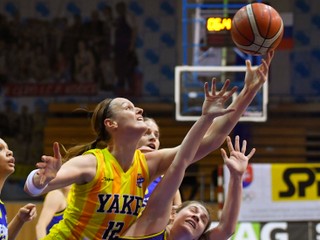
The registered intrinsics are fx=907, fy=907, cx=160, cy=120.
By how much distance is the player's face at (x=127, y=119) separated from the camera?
4.25 metres

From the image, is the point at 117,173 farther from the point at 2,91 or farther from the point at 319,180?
the point at 2,91

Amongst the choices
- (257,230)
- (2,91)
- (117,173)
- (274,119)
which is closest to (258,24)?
(117,173)

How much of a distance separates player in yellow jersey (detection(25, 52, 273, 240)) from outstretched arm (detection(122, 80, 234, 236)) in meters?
0.03

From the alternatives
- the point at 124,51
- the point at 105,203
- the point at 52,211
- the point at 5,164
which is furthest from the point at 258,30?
the point at 124,51

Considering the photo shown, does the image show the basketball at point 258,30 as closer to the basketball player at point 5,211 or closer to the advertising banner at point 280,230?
the basketball player at point 5,211

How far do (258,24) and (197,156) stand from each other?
2.86 ft

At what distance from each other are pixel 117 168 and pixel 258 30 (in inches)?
44.8

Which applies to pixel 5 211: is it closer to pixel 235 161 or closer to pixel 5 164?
pixel 5 164

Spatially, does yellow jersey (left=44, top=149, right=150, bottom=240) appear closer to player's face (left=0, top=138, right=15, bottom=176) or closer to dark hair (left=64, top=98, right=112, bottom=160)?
dark hair (left=64, top=98, right=112, bottom=160)

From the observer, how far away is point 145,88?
1423cm

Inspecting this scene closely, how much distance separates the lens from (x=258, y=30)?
4.80m

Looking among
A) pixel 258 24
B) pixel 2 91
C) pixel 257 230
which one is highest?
pixel 258 24

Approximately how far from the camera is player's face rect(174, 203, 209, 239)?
455cm

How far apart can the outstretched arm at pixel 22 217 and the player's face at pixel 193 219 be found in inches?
29.3
